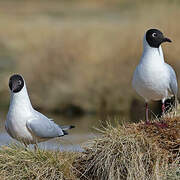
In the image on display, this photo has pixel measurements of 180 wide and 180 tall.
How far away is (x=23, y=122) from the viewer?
7.20 m

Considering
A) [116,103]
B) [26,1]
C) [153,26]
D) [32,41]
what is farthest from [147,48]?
[26,1]

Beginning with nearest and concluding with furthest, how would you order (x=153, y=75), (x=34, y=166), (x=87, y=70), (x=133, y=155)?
(x=133, y=155)
(x=34, y=166)
(x=153, y=75)
(x=87, y=70)

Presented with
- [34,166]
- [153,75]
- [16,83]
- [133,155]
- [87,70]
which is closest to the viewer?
[133,155]

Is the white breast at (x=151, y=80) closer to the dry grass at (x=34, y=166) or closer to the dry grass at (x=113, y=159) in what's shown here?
the dry grass at (x=113, y=159)

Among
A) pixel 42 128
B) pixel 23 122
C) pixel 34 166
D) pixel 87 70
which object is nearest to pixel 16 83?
pixel 23 122

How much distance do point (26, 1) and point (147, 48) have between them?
1246 inches

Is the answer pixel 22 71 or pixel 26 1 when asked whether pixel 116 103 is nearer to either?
pixel 22 71

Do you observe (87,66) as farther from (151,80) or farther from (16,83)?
(151,80)

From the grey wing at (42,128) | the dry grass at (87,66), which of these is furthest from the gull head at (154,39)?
the dry grass at (87,66)

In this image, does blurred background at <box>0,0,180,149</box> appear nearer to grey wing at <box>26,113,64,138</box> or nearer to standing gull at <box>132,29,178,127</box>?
grey wing at <box>26,113,64,138</box>

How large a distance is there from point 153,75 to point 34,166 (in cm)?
165

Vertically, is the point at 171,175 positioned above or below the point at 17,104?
below

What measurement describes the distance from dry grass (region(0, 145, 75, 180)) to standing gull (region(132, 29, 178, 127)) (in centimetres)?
110

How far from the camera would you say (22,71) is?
15.3 m
